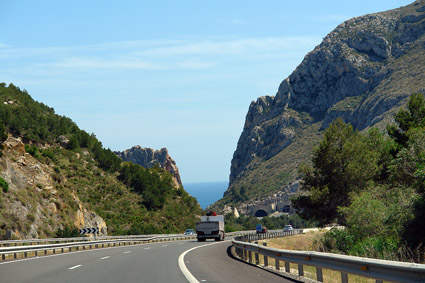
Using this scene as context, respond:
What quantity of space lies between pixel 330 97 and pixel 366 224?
156413 millimetres

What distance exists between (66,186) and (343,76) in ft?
421

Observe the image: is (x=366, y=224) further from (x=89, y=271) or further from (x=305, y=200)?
(x=305, y=200)

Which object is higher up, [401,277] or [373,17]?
[373,17]

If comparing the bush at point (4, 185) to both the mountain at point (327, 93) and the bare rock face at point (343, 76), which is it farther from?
the bare rock face at point (343, 76)

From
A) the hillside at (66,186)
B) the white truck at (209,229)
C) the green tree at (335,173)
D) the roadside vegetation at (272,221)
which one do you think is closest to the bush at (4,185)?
the hillside at (66,186)

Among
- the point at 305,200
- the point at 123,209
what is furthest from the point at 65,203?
the point at 305,200

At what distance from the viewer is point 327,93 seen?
595 feet

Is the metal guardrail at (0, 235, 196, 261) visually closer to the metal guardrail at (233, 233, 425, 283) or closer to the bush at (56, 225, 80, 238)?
the bush at (56, 225, 80, 238)

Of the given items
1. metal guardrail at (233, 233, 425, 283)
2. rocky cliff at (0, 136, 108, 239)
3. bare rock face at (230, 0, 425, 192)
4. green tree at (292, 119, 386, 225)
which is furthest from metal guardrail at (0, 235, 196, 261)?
bare rock face at (230, 0, 425, 192)

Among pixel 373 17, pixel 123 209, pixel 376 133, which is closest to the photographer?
pixel 376 133

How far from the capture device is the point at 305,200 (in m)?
56.6

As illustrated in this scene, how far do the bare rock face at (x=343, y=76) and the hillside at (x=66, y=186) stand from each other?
71.2m

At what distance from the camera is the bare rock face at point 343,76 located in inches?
6225

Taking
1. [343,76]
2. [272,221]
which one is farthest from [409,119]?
[343,76]
